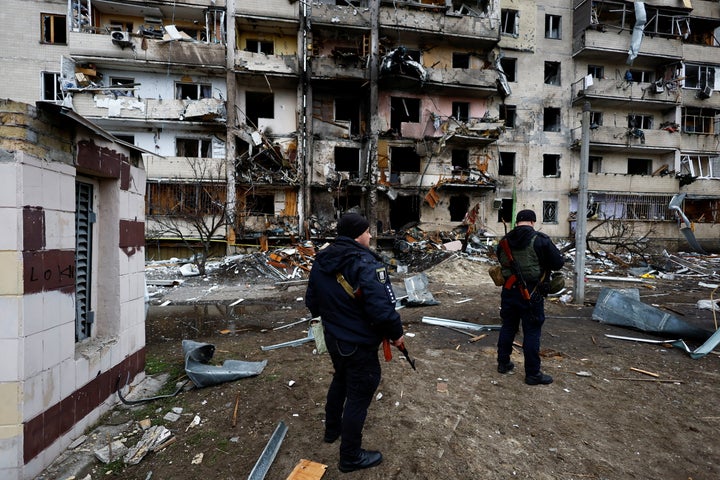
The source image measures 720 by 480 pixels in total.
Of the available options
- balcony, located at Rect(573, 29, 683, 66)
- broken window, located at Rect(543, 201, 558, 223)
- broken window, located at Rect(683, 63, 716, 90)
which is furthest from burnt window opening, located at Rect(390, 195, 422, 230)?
broken window, located at Rect(683, 63, 716, 90)

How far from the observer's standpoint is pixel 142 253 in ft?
13.8

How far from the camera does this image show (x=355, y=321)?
2.52 m

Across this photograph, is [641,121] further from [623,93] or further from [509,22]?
[509,22]

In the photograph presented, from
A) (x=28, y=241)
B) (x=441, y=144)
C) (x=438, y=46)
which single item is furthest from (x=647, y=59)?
(x=28, y=241)

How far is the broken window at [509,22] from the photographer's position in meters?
21.1

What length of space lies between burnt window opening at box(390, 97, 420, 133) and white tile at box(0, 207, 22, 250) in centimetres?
1961

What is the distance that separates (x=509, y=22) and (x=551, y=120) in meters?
6.64

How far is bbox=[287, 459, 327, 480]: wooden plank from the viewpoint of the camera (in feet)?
8.07

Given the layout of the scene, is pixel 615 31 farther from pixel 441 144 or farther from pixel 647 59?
pixel 441 144

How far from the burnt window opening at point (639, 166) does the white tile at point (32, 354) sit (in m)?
29.2

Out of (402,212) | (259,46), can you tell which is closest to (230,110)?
(259,46)

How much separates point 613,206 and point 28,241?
87.7ft

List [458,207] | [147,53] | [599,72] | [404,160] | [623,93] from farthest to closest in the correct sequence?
1. [599,72]
2. [623,93]
3. [404,160]
4. [458,207]
5. [147,53]

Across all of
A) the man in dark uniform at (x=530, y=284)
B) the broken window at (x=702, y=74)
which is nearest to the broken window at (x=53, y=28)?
the man in dark uniform at (x=530, y=284)
